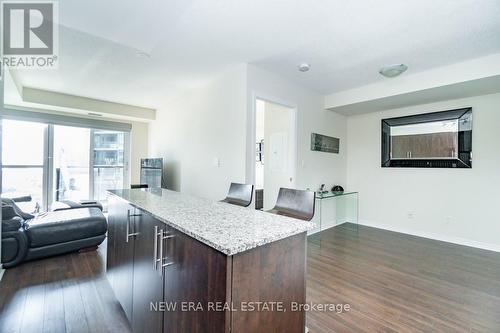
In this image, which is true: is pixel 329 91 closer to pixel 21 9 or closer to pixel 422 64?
pixel 422 64

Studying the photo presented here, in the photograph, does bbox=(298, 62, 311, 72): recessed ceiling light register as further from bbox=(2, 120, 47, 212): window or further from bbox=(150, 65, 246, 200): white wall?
bbox=(2, 120, 47, 212): window

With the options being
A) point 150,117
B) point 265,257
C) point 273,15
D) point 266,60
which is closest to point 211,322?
point 265,257

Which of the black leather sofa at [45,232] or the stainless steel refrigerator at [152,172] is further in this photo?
the stainless steel refrigerator at [152,172]

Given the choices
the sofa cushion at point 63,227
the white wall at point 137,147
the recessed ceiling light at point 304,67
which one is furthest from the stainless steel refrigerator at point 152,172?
the recessed ceiling light at point 304,67

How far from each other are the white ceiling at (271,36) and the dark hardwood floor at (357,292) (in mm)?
2559

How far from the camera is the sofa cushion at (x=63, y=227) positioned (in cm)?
272

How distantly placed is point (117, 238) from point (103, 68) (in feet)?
8.73

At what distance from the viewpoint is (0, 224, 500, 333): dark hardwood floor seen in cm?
175

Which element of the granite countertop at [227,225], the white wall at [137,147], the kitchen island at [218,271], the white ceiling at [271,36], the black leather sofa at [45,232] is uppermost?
the white ceiling at [271,36]

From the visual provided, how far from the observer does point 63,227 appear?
113 inches

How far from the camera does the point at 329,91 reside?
13.5ft

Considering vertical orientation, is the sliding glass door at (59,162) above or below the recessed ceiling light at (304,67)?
below

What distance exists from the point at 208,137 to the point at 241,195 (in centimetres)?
151

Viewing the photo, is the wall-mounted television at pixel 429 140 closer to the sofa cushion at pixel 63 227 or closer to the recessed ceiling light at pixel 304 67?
the recessed ceiling light at pixel 304 67
